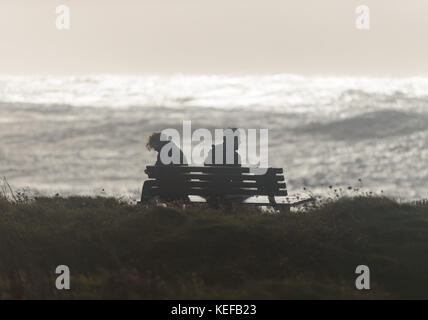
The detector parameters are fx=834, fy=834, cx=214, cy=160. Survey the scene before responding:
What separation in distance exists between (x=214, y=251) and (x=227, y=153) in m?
6.17

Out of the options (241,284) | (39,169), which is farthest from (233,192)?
(39,169)

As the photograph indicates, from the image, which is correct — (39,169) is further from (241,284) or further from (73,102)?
(241,284)

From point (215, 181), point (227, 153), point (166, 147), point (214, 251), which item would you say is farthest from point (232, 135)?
point (214, 251)

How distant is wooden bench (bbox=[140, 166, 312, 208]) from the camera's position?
865 inches

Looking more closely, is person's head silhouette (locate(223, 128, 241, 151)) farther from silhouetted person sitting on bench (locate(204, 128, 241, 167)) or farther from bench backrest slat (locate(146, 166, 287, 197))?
bench backrest slat (locate(146, 166, 287, 197))

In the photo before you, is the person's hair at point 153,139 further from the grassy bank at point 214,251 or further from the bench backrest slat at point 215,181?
the grassy bank at point 214,251

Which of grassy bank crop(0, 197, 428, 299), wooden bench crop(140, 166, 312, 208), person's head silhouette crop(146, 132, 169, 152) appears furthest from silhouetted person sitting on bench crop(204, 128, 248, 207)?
grassy bank crop(0, 197, 428, 299)

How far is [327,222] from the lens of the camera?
1959cm

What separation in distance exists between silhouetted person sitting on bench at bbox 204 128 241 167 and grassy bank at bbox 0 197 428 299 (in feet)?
7.57

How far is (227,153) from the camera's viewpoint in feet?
75.7

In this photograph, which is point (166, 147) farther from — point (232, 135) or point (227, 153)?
point (232, 135)

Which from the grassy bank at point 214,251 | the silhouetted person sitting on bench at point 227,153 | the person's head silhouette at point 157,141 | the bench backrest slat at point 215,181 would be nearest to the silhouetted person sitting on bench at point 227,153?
the silhouetted person sitting on bench at point 227,153
